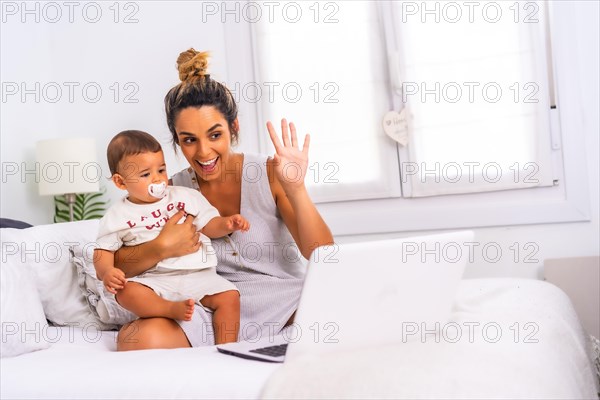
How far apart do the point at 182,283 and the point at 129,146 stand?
35 cm

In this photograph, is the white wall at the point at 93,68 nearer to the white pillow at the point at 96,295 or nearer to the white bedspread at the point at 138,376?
the white pillow at the point at 96,295

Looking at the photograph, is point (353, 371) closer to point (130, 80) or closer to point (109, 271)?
point (109, 271)

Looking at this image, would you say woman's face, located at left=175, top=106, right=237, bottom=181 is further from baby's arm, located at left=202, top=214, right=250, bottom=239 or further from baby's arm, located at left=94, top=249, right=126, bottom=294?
baby's arm, located at left=94, top=249, right=126, bottom=294

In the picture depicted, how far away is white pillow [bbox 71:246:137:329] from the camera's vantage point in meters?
2.11

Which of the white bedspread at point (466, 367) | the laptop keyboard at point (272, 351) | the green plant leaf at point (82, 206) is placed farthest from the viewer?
the green plant leaf at point (82, 206)

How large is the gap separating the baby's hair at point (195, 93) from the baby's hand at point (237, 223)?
31 centimetres

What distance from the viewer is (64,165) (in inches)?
133

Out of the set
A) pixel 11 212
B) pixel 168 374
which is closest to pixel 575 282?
pixel 168 374

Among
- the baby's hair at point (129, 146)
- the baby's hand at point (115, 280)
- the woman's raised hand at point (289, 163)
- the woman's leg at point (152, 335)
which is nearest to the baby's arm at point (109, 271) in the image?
the baby's hand at point (115, 280)

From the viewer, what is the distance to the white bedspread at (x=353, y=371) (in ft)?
4.45

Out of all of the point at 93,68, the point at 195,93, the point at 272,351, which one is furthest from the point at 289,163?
the point at 93,68

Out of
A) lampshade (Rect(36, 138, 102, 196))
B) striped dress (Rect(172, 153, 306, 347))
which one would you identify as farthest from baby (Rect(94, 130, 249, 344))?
lampshade (Rect(36, 138, 102, 196))

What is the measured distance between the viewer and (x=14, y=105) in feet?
11.3

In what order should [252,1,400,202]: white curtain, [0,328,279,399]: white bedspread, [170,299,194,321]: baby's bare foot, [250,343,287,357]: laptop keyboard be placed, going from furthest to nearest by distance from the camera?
1. [252,1,400,202]: white curtain
2. [170,299,194,321]: baby's bare foot
3. [250,343,287,357]: laptop keyboard
4. [0,328,279,399]: white bedspread
